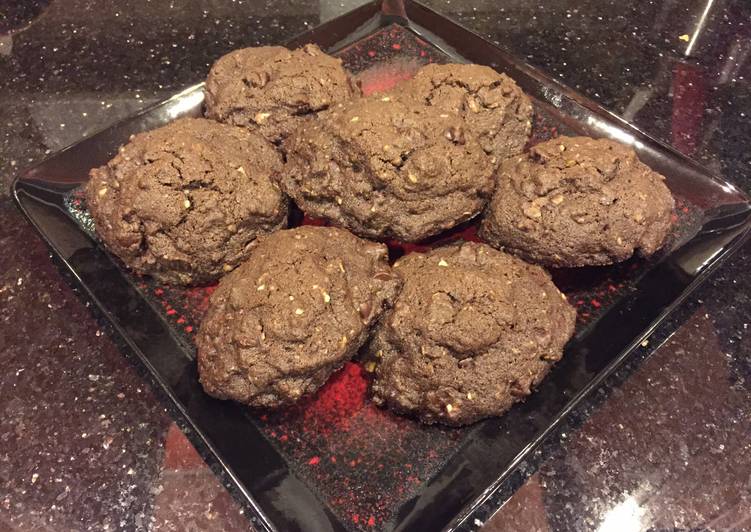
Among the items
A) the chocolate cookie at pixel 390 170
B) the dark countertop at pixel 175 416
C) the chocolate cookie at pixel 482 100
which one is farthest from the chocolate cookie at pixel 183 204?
the chocolate cookie at pixel 482 100

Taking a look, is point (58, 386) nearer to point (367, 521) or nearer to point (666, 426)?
point (367, 521)

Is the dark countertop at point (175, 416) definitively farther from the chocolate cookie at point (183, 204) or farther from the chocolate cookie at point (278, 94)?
the chocolate cookie at point (278, 94)

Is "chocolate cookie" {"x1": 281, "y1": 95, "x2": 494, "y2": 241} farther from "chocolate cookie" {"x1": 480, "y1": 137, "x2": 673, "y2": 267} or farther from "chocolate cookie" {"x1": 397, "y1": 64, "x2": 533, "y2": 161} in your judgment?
"chocolate cookie" {"x1": 397, "y1": 64, "x2": 533, "y2": 161}

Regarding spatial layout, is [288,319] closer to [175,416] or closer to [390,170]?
[390,170]

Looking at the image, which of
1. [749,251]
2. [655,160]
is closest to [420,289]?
[655,160]

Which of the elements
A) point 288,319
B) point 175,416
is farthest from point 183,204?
point 175,416

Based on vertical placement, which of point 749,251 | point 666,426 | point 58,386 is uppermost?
point 749,251
